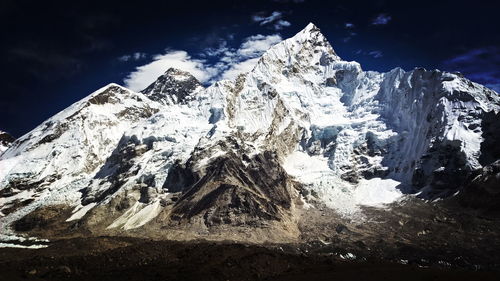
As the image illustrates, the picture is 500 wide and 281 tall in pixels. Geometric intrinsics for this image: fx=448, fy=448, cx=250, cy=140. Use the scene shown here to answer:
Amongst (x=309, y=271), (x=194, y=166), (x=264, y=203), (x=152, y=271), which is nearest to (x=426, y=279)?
(x=309, y=271)

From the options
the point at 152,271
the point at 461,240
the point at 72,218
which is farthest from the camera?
the point at 72,218

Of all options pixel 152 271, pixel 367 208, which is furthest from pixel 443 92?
pixel 152 271

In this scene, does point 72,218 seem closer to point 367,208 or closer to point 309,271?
point 367,208

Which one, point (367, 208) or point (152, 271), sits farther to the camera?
point (367, 208)

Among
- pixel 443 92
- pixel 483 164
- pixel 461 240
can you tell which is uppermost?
pixel 443 92

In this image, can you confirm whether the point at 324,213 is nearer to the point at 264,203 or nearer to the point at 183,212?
the point at 264,203

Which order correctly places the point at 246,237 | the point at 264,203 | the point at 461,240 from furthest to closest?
the point at 264,203, the point at 246,237, the point at 461,240

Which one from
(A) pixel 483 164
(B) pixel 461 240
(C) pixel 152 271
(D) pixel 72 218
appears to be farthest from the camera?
(D) pixel 72 218

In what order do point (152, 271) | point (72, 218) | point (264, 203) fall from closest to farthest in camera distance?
point (152, 271)
point (264, 203)
point (72, 218)

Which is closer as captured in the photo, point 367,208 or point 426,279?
point 426,279

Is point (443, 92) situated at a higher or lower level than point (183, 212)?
higher
